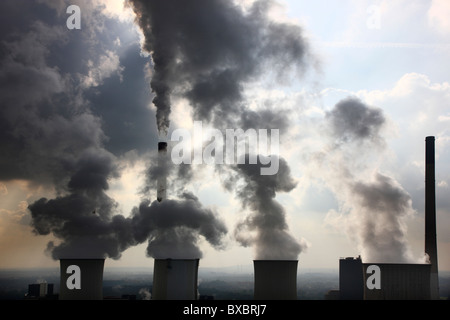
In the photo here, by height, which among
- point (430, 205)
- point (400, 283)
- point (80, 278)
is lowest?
point (80, 278)

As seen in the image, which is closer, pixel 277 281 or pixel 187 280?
pixel 277 281

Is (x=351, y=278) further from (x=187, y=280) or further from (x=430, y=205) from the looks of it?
(x=187, y=280)

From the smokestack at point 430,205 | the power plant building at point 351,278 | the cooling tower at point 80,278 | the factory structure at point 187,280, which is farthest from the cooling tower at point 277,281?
the power plant building at point 351,278

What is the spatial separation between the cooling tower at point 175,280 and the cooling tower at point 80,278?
471 cm

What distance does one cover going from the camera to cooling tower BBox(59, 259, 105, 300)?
115 feet

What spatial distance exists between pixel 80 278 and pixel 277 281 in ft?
49.9

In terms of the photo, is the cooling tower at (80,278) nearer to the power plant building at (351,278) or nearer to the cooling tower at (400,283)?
the cooling tower at (400,283)

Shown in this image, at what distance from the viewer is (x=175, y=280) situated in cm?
3478

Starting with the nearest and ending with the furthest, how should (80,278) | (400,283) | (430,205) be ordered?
(80,278) → (400,283) → (430,205)

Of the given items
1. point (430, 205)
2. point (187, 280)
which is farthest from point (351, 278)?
point (187, 280)

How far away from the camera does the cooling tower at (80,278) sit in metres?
34.9
